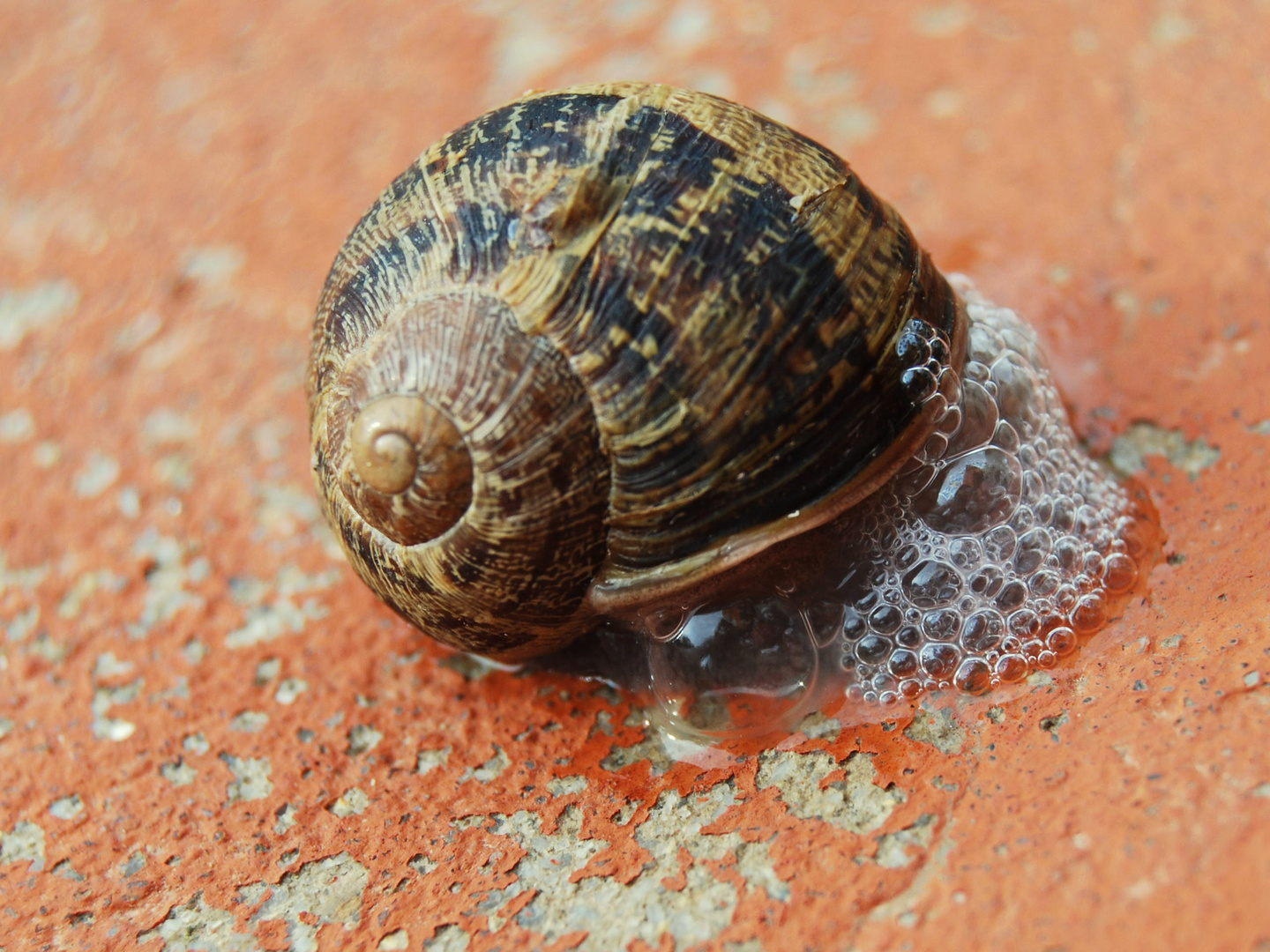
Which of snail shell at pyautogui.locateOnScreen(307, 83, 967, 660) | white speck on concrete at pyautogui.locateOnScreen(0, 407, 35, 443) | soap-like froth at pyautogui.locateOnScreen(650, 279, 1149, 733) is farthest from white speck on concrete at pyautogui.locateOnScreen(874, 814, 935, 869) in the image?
white speck on concrete at pyautogui.locateOnScreen(0, 407, 35, 443)

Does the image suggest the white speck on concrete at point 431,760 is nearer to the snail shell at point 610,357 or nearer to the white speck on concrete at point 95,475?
the snail shell at point 610,357

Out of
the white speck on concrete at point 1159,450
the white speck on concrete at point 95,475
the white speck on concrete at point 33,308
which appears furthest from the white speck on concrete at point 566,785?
the white speck on concrete at point 33,308

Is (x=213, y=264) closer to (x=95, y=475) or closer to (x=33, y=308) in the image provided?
(x=33, y=308)

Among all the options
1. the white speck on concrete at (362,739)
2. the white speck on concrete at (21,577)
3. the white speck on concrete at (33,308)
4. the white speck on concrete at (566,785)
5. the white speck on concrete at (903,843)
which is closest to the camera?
the white speck on concrete at (903,843)

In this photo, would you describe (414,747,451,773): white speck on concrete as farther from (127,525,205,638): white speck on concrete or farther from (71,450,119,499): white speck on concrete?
(71,450,119,499): white speck on concrete

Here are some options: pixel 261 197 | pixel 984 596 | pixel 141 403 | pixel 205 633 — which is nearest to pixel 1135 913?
pixel 984 596

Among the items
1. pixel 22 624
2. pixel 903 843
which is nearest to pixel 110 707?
pixel 22 624
